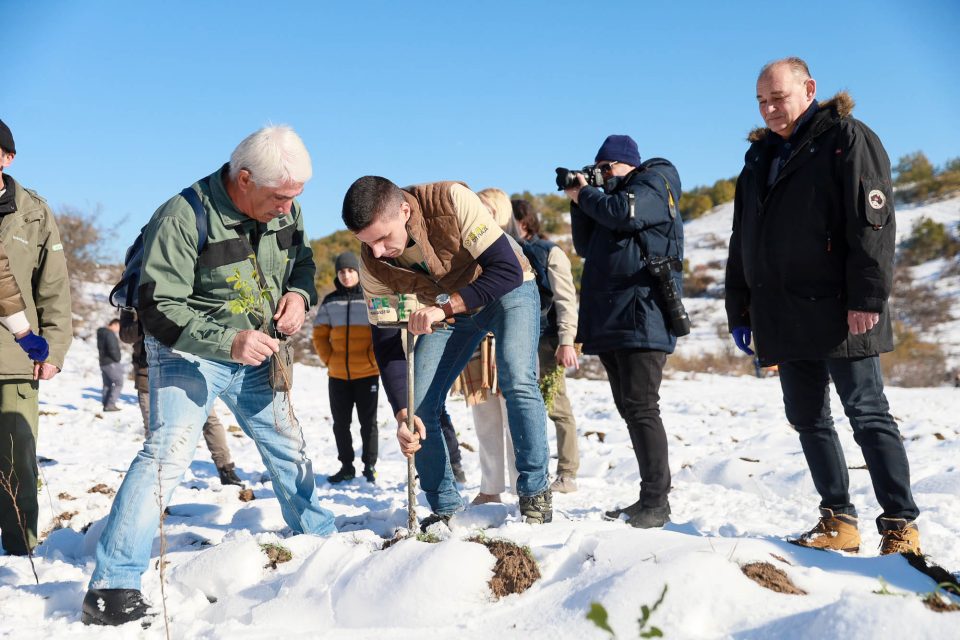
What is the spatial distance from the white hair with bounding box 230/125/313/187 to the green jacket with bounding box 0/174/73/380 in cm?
137

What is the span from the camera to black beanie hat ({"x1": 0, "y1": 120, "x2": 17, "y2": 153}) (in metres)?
3.42

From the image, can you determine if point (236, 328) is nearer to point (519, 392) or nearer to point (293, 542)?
point (293, 542)

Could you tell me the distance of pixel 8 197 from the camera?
11.7 feet

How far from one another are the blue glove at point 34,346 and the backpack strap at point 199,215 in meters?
0.98

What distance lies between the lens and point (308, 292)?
345 cm

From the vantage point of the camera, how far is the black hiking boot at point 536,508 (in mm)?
3561

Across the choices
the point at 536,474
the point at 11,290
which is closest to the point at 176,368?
the point at 11,290

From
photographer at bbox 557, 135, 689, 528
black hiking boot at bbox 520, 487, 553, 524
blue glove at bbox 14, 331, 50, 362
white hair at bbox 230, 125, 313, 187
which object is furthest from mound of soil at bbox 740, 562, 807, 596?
blue glove at bbox 14, 331, 50, 362

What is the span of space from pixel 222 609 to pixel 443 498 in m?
1.40

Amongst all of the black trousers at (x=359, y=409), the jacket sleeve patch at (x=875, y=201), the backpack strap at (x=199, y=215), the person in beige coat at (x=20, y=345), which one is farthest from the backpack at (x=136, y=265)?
the black trousers at (x=359, y=409)

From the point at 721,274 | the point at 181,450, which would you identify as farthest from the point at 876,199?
the point at 721,274

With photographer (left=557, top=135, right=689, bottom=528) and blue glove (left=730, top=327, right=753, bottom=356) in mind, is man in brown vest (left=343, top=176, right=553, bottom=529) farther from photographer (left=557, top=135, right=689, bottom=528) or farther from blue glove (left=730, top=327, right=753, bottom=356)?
blue glove (left=730, top=327, right=753, bottom=356)

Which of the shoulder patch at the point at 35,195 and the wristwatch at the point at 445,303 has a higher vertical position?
the shoulder patch at the point at 35,195

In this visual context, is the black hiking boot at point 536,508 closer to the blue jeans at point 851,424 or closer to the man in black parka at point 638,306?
the man in black parka at point 638,306
